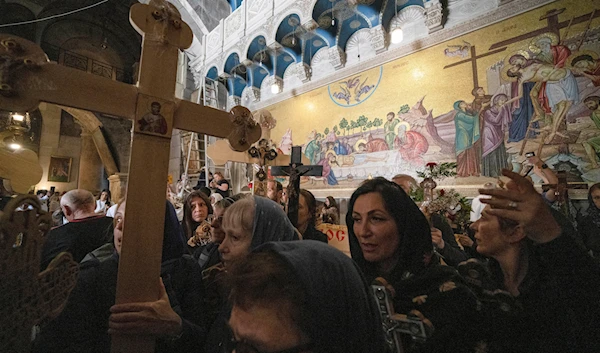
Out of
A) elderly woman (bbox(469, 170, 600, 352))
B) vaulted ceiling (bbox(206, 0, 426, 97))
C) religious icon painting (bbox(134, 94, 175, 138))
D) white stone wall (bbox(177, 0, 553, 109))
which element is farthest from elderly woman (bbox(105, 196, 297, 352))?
vaulted ceiling (bbox(206, 0, 426, 97))

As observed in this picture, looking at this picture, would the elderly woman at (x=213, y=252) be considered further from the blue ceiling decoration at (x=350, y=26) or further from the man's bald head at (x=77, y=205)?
the blue ceiling decoration at (x=350, y=26)

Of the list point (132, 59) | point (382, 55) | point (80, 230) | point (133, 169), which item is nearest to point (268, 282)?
point (133, 169)

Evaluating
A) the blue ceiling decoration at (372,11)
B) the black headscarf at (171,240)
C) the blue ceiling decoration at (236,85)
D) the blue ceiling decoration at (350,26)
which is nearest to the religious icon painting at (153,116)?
the black headscarf at (171,240)

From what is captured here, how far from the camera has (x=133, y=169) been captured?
1.19m

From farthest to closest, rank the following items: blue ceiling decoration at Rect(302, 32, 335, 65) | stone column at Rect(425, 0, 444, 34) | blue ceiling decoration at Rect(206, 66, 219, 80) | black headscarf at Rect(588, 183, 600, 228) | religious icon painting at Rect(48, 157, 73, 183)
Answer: religious icon painting at Rect(48, 157, 73, 183), blue ceiling decoration at Rect(206, 66, 219, 80), blue ceiling decoration at Rect(302, 32, 335, 65), stone column at Rect(425, 0, 444, 34), black headscarf at Rect(588, 183, 600, 228)

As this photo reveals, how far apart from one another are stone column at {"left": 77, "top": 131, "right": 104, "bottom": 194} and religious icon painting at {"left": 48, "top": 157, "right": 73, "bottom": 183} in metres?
0.53

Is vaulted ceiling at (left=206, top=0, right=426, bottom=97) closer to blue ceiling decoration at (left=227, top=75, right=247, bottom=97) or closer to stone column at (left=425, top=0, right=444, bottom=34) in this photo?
blue ceiling decoration at (left=227, top=75, right=247, bottom=97)

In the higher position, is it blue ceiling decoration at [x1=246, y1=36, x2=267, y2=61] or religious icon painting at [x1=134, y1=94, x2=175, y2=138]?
blue ceiling decoration at [x1=246, y1=36, x2=267, y2=61]

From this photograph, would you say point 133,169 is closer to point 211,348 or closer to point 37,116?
point 211,348

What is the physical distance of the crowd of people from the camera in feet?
2.06

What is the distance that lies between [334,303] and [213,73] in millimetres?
11508

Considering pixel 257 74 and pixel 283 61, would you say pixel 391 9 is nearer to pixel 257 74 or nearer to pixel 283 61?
pixel 283 61

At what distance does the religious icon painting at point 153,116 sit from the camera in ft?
4.10

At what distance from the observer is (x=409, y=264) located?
1.22 meters
